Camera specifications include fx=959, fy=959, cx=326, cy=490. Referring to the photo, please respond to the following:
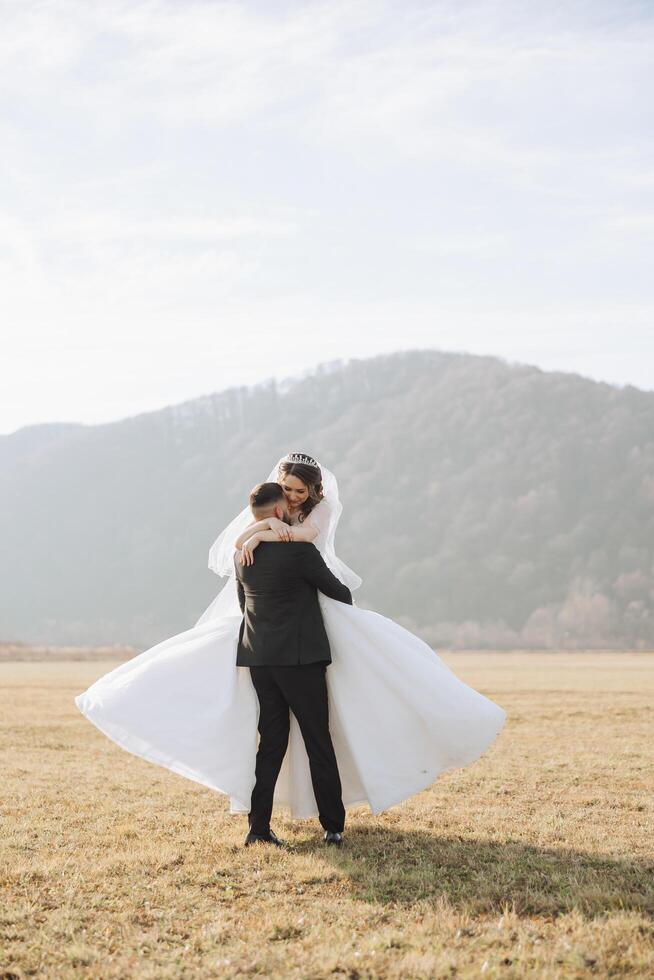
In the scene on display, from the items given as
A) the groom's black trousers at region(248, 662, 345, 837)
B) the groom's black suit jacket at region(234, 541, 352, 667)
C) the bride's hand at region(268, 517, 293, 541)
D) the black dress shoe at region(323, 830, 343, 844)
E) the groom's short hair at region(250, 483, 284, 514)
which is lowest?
the black dress shoe at region(323, 830, 343, 844)

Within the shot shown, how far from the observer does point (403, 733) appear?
299 inches

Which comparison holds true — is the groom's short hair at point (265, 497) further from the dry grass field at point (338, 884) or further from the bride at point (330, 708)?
the dry grass field at point (338, 884)

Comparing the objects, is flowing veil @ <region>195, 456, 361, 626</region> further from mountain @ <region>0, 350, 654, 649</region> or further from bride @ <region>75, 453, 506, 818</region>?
mountain @ <region>0, 350, 654, 649</region>

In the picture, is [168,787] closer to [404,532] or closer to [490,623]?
[490,623]

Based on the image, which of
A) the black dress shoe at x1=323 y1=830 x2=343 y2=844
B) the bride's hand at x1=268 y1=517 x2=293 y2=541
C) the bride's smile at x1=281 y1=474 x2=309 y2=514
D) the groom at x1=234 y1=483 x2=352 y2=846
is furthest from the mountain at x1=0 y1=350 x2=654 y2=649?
the bride's hand at x1=268 y1=517 x2=293 y2=541

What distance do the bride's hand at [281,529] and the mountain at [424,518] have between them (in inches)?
4653

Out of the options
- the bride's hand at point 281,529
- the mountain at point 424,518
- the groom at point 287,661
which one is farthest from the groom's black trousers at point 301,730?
the mountain at point 424,518

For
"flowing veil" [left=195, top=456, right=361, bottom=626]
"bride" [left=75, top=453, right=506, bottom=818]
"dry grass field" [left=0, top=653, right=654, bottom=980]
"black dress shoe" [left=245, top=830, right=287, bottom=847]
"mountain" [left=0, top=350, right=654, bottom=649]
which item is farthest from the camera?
"mountain" [left=0, top=350, right=654, bottom=649]

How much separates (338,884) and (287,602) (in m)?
2.15

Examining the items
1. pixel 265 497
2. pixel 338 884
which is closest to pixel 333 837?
pixel 338 884

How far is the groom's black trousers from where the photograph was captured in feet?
24.4

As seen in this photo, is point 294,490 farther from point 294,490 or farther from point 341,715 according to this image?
point 341,715

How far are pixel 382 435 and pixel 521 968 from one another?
577 feet

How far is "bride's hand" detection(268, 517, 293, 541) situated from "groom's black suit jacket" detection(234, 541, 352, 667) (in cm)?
5
